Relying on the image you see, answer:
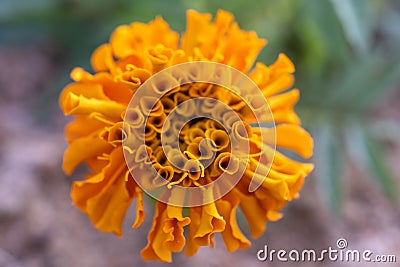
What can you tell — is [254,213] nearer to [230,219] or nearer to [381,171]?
[230,219]

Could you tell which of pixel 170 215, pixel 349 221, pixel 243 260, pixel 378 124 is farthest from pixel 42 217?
pixel 378 124

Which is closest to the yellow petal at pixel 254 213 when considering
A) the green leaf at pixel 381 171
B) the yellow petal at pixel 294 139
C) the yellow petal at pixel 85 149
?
the yellow petal at pixel 294 139

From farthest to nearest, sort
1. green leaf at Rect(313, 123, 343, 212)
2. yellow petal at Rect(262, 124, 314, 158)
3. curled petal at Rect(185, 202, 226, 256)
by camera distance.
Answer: green leaf at Rect(313, 123, 343, 212), yellow petal at Rect(262, 124, 314, 158), curled petal at Rect(185, 202, 226, 256)

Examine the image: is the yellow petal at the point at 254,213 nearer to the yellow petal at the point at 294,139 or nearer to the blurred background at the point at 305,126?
the yellow petal at the point at 294,139

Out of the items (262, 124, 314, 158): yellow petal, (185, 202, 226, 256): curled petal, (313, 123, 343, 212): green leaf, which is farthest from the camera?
(313, 123, 343, 212): green leaf

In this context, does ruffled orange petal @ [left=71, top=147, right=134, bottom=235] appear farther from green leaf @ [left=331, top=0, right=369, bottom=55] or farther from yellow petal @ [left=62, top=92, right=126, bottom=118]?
green leaf @ [left=331, top=0, right=369, bottom=55]

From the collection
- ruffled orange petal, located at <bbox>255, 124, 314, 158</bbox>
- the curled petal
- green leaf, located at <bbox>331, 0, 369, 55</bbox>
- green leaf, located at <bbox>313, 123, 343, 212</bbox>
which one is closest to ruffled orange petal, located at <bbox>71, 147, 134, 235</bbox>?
the curled petal
